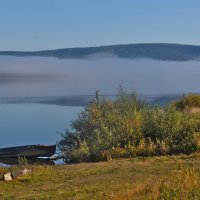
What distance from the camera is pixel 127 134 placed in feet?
76.3

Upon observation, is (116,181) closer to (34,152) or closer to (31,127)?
(34,152)

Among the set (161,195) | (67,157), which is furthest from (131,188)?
(67,157)

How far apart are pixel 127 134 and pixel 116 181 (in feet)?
26.0

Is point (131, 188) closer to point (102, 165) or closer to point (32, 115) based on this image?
point (102, 165)

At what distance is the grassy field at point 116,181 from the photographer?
12656 millimetres

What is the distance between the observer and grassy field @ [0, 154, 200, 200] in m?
12.7

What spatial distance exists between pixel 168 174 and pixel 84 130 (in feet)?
37.7

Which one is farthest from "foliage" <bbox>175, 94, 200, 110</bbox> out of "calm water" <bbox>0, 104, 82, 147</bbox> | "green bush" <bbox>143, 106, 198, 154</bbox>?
"green bush" <bbox>143, 106, 198, 154</bbox>

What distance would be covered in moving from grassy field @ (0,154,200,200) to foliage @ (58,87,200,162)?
1615 mm

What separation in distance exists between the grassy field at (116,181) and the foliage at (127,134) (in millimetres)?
1615

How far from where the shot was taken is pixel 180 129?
893 inches

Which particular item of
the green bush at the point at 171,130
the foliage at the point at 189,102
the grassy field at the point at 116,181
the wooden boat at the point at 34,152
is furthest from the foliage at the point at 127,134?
the foliage at the point at 189,102

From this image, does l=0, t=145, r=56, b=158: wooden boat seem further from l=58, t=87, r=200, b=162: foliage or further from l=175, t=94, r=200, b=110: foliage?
l=175, t=94, r=200, b=110: foliage

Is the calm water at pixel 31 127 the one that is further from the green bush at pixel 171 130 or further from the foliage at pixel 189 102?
the green bush at pixel 171 130
